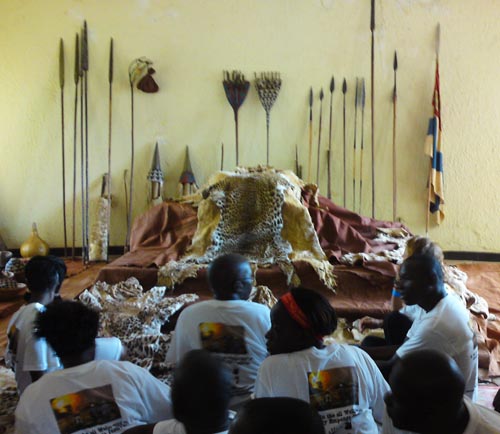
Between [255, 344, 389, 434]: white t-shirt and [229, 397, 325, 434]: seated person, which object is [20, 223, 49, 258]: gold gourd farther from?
[229, 397, 325, 434]: seated person

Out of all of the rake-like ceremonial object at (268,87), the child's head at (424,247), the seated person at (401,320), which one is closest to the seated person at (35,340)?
the seated person at (401,320)

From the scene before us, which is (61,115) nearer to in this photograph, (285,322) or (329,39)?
(329,39)

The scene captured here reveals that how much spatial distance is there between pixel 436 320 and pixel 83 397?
1048 millimetres

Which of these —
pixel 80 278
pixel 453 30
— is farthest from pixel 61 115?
pixel 453 30

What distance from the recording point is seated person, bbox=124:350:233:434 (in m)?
0.95

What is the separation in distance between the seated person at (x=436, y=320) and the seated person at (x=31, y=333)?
1.18 m

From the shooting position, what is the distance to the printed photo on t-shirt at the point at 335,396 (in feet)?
3.95

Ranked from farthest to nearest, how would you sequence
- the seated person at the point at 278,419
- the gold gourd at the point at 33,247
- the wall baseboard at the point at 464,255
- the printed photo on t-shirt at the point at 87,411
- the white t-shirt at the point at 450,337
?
1. the wall baseboard at the point at 464,255
2. the gold gourd at the point at 33,247
3. the white t-shirt at the point at 450,337
4. the printed photo on t-shirt at the point at 87,411
5. the seated person at the point at 278,419

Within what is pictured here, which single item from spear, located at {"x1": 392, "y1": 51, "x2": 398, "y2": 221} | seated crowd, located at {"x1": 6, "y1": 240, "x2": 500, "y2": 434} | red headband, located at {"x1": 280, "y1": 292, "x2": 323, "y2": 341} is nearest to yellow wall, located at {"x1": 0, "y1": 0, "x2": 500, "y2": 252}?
spear, located at {"x1": 392, "y1": 51, "x2": 398, "y2": 221}

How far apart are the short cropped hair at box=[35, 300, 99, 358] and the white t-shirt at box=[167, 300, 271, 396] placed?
1.40 feet


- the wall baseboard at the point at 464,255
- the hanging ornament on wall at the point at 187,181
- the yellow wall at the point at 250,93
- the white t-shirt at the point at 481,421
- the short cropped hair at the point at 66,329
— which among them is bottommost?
the wall baseboard at the point at 464,255

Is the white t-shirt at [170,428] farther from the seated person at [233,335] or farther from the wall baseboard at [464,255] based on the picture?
the wall baseboard at [464,255]

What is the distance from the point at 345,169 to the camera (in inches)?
200

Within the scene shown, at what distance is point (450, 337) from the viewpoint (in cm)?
147
